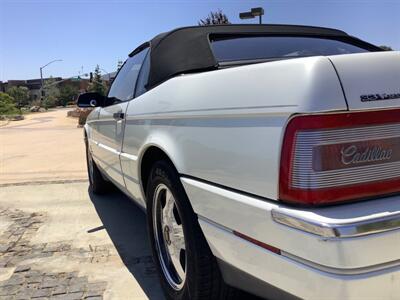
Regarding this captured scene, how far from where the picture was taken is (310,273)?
1.73 m

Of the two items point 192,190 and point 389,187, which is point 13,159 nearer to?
point 192,190

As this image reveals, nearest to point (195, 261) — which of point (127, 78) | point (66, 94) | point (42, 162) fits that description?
point (127, 78)

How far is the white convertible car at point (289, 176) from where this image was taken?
5.57 feet

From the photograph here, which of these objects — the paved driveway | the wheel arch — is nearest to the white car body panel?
the wheel arch

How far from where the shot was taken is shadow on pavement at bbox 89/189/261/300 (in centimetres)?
342

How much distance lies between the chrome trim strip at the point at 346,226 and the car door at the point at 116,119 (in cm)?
220

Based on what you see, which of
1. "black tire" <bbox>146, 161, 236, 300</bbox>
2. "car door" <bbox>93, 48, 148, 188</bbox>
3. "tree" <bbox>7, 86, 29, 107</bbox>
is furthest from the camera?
"tree" <bbox>7, 86, 29, 107</bbox>

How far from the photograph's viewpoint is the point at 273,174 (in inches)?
72.4

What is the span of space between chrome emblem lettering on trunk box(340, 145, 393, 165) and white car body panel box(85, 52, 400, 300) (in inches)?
6.3

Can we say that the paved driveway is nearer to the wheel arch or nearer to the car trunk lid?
the wheel arch

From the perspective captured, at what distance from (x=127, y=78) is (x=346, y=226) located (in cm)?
306

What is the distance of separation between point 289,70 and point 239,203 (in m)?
0.61

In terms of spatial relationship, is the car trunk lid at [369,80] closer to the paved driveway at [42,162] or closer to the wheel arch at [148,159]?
the wheel arch at [148,159]

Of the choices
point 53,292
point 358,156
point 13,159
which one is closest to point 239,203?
point 358,156
